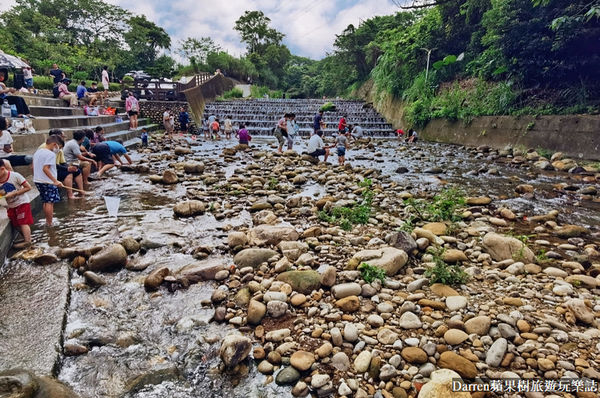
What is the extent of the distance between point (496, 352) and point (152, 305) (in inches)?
118

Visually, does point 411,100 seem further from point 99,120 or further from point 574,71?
point 99,120

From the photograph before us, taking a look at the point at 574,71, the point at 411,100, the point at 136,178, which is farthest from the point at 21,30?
the point at 574,71

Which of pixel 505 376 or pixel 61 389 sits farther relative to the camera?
pixel 505 376

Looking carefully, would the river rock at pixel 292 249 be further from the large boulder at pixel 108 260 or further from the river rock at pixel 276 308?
the large boulder at pixel 108 260

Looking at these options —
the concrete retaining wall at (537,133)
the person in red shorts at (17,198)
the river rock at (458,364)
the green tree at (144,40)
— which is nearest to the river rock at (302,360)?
the river rock at (458,364)

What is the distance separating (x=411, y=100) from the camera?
19531mm

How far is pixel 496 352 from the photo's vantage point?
7.39ft

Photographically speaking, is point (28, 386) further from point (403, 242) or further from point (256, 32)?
point (256, 32)

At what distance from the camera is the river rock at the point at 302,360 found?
227 centimetres

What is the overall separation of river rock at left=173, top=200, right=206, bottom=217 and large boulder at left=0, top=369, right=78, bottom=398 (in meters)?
3.71

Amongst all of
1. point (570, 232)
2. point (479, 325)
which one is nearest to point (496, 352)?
point (479, 325)

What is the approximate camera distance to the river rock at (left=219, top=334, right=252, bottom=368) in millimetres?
2318

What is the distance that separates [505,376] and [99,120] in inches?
652

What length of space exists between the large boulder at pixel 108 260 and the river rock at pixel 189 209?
70.2 inches
